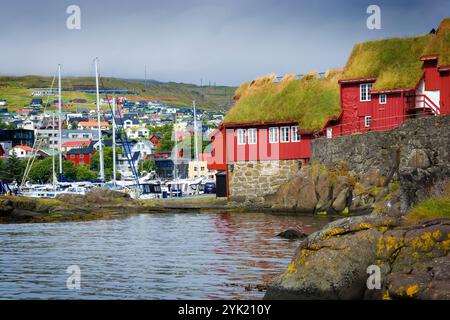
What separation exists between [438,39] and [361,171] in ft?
28.4

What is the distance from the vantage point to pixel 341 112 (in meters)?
66.5

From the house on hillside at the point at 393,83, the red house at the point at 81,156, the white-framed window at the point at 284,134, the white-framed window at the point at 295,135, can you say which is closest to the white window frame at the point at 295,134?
the white-framed window at the point at 295,135

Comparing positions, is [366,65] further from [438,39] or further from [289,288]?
[289,288]

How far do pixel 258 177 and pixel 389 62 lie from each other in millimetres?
12274

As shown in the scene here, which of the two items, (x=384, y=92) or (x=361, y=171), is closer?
(x=361, y=171)

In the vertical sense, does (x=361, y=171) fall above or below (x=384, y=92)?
below

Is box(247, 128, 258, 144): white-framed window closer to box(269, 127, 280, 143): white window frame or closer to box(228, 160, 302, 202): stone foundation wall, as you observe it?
box(269, 127, 280, 143): white window frame

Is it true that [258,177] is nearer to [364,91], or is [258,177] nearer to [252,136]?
[252,136]

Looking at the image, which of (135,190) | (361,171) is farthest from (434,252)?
(135,190)

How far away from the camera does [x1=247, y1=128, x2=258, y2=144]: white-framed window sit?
236ft

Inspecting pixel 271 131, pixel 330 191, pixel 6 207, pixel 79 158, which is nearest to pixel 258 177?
pixel 271 131

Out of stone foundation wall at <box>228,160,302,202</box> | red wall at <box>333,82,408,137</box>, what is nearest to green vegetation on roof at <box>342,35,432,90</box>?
red wall at <box>333,82,408,137</box>
